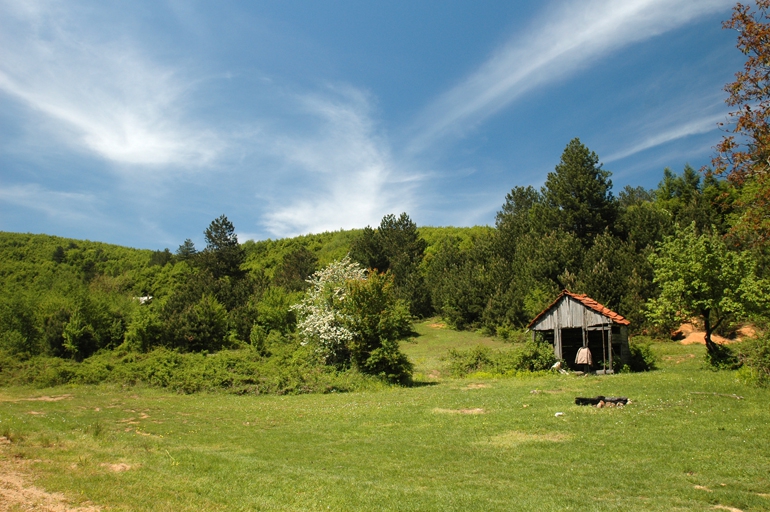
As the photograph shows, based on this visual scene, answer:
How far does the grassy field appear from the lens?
7941 mm

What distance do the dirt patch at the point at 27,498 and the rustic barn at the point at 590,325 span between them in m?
24.8

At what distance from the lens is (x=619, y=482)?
8.59 metres

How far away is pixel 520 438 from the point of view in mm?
Result: 12484

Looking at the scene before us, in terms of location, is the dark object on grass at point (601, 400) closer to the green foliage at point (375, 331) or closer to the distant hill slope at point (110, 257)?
the green foliage at point (375, 331)

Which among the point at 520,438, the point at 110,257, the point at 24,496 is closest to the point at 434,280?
the point at 520,438

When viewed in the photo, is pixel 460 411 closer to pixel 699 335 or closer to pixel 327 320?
pixel 327 320

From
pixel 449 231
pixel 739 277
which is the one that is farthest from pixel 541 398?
pixel 449 231

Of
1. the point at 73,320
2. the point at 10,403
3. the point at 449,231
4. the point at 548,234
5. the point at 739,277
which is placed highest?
the point at 449,231

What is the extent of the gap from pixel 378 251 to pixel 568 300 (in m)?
41.8

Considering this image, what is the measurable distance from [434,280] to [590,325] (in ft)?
107

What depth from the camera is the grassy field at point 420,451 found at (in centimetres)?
794

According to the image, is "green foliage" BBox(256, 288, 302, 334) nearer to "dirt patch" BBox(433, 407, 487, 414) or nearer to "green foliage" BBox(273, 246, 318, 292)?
"green foliage" BBox(273, 246, 318, 292)

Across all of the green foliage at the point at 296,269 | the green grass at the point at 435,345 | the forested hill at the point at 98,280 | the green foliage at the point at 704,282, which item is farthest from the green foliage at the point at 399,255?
the green foliage at the point at 704,282

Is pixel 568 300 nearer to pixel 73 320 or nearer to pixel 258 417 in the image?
pixel 258 417
